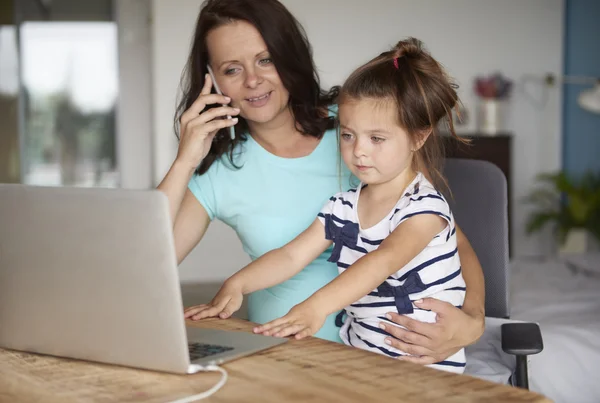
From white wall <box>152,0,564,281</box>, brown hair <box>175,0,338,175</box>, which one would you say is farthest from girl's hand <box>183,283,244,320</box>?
white wall <box>152,0,564,281</box>

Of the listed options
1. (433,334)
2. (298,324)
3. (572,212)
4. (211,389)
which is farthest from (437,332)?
(572,212)

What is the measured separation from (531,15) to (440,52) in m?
0.88

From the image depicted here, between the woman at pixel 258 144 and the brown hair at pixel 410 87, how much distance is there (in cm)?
34

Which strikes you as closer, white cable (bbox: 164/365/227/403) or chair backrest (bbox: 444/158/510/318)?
white cable (bbox: 164/365/227/403)

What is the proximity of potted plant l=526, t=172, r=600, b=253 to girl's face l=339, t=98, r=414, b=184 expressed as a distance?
4.65 meters

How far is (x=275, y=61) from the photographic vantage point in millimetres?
1916

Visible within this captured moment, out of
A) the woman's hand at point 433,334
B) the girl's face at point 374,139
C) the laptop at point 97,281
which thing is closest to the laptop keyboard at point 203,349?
the laptop at point 97,281

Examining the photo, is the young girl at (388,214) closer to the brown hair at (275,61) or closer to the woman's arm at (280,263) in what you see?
the woman's arm at (280,263)

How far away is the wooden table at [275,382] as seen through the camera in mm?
953

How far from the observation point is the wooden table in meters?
0.95

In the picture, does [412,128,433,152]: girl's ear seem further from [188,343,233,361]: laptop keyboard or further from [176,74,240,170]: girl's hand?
[188,343,233,361]: laptop keyboard

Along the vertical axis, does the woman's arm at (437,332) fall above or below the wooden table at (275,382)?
below

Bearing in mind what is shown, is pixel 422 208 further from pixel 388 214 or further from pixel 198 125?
pixel 198 125

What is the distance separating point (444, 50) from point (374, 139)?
16.8 feet
